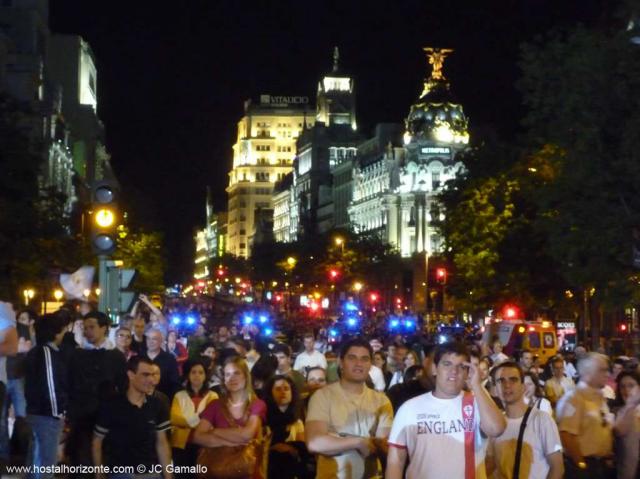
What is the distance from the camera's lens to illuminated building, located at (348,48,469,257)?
15438 centimetres

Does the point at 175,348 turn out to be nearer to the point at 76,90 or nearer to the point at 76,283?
the point at 76,283

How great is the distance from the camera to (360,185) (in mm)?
173375

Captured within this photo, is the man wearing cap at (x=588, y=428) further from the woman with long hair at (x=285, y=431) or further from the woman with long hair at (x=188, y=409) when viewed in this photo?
the woman with long hair at (x=188, y=409)

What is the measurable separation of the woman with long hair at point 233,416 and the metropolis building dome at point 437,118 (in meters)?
146

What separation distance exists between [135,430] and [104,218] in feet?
21.9

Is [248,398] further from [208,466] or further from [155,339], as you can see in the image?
[155,339]

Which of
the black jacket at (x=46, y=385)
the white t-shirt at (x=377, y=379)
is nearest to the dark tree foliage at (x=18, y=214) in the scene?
the white t-shirt at (x=377, y=379)

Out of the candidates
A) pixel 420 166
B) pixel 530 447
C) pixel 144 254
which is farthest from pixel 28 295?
pixel 420 166

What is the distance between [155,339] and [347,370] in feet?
20.2

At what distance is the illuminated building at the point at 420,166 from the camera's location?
154m

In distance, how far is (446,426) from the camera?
827 centimetres

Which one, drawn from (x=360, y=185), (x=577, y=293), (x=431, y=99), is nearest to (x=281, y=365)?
(x=577, y=293)

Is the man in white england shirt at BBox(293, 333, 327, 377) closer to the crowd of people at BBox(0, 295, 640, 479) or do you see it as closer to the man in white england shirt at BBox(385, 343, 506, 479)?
the crowd of people at BBox(0, 295, 640, 479)

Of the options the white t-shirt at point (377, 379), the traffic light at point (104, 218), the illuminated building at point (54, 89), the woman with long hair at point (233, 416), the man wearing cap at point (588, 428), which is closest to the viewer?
the woman with long hair at point (233, 416)
